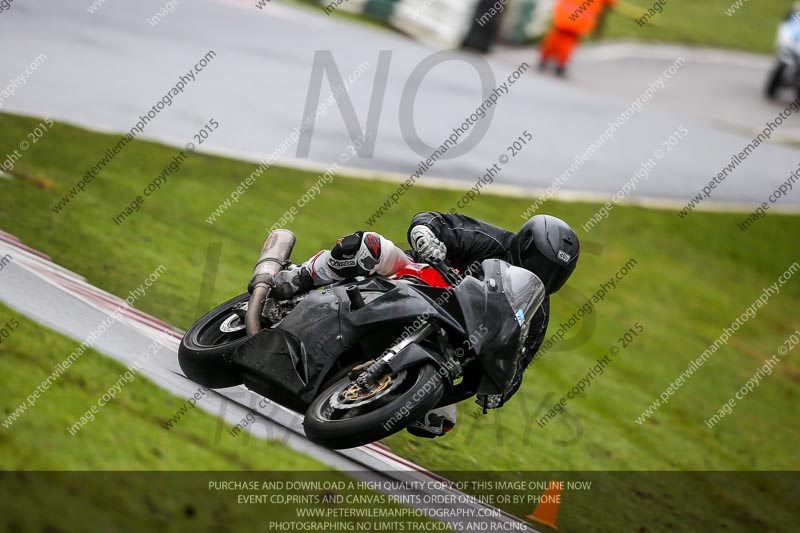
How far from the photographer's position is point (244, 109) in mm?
15094

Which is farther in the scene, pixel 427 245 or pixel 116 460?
pixel 427 245

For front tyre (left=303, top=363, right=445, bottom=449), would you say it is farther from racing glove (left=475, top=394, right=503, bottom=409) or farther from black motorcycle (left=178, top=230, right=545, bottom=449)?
racing glove (left=475, top=394, right=503, bottom=409)

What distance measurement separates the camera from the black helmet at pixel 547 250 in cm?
671

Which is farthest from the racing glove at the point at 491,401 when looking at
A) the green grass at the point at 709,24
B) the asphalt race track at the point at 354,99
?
the green grass at the point at 709,24

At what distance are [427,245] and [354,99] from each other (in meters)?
10.7

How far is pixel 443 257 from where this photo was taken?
6.81 meters

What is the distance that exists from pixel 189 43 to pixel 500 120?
5668 mm

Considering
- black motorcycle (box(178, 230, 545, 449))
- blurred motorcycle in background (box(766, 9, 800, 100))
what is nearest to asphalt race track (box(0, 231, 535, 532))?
black motorcycle (box(178, 230, 545, 449))

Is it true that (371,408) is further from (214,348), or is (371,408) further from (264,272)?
(264,272)

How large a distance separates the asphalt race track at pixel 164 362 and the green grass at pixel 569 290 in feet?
1.18

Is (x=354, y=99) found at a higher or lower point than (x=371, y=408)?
lower

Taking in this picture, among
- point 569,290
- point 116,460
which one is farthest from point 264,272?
point 569,290

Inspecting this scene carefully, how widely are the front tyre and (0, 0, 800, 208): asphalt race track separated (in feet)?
25.9

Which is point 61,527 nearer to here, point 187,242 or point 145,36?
point 187,242
